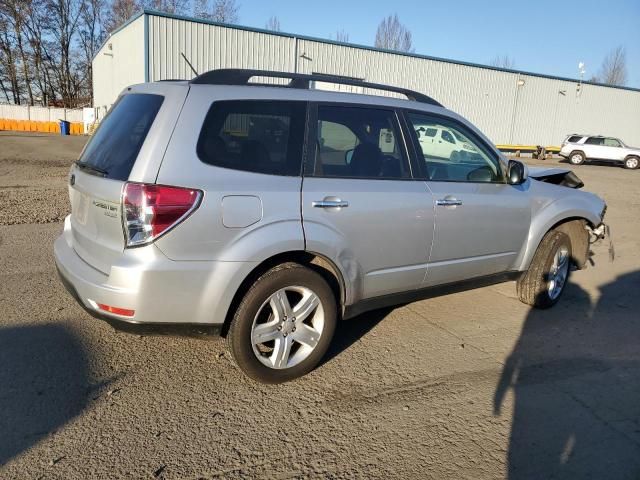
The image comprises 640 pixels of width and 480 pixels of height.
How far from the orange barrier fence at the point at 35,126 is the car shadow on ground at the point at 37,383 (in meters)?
40.8

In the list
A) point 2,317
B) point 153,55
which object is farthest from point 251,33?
point 2,317

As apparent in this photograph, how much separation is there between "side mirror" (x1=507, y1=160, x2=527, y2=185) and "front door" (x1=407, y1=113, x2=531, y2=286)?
7 cm

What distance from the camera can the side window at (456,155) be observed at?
13.4 ft

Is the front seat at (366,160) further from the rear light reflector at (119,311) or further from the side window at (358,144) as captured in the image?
the rear light reflector at (119,311)

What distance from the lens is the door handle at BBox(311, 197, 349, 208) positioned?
3300 millimetres

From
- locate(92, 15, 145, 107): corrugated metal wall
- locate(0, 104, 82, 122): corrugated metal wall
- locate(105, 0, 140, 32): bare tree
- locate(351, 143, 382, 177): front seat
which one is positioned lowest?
locate(0, 104, 82, 122): corrugated metal wall

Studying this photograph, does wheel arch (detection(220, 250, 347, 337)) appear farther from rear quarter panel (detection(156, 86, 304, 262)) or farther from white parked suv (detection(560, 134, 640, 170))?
white parked suv (detection(560, 134, 640, 170))

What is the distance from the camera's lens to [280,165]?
3.27 metres

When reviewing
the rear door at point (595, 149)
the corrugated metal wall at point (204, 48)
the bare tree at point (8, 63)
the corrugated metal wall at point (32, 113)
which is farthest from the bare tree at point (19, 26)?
the rear door at point (595, 149)

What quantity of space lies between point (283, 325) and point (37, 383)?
5.10 feet

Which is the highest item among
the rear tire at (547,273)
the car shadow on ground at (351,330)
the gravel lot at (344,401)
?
the rear tire at (547,273)

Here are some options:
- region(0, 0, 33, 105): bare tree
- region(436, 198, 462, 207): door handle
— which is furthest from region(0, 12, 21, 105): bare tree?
region(436, 198, 462, 207): door handle

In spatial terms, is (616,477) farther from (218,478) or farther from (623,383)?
(218,478)

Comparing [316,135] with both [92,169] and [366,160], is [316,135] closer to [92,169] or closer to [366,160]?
[366,160]
